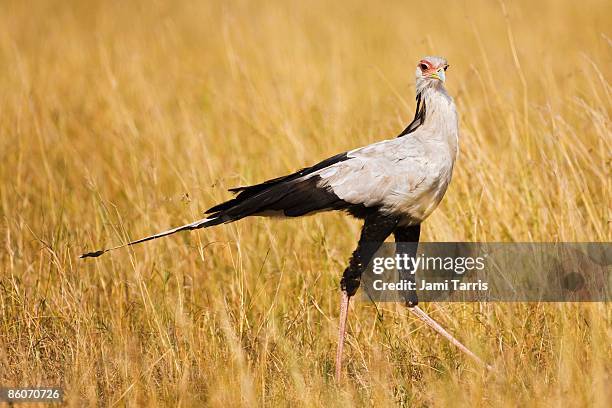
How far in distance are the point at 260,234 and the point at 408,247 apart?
1294 mm

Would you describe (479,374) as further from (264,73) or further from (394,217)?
(264,73)

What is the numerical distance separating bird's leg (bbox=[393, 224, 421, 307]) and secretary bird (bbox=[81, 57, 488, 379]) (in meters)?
0.09

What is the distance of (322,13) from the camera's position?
11000mm

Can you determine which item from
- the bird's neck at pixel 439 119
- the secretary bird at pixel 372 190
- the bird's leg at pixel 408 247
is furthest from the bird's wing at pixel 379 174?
the bird's leg at pixel 408 247

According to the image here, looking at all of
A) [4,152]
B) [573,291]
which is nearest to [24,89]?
[4,152]

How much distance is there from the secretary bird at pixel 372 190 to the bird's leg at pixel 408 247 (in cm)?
9

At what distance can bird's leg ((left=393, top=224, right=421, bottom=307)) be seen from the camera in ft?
13.9

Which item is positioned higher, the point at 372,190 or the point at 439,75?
the point at 439,75

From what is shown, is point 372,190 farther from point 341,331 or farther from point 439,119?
point 341,331

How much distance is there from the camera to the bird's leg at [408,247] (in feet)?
13.9

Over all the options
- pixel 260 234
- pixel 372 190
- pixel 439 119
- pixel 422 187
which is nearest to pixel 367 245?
pixel 372 190

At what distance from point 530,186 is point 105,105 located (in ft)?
13.9

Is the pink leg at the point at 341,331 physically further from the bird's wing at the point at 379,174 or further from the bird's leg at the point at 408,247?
the bird's wing at the point at 379,174

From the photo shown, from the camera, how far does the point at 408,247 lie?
428 centimetres
